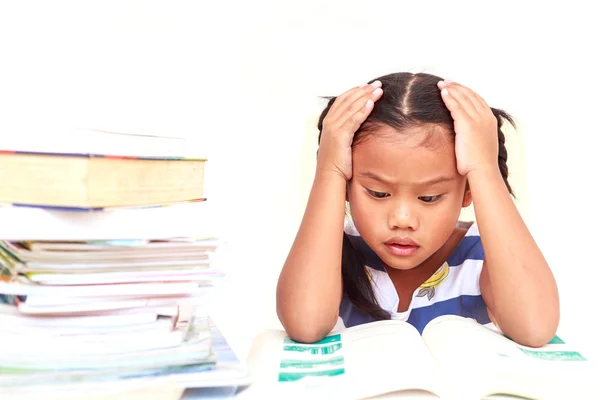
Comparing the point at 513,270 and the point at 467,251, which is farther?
the point at 467,251

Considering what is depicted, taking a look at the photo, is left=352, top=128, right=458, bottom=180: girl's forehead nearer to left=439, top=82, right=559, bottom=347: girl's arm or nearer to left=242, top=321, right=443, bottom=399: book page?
left=439, top=82, right=559, bottom=347: girl's arm

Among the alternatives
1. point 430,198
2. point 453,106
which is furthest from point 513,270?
point 453,106

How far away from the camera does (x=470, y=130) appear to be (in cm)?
Answer: 113

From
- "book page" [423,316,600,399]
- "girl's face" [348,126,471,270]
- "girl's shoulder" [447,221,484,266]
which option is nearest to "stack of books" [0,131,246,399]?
"book page" [423,316,600,399]

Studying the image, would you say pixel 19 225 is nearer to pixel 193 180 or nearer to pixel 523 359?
pixel 193 180

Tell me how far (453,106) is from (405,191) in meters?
0.18

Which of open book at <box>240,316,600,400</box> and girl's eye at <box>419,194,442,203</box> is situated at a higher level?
girl's eye at <box>419,194,442,203</box>

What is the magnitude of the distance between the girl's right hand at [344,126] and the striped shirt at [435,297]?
0.32 meters

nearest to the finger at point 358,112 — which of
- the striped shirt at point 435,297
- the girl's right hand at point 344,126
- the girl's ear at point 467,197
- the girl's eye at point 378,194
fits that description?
the girl's right hand at point 344,126

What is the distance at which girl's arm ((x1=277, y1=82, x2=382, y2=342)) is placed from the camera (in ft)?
3.56

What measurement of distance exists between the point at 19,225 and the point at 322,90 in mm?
1200

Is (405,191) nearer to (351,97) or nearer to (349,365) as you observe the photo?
(351,97)

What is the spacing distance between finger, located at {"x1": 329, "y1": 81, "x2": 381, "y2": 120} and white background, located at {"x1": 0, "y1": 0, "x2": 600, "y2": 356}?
62 cm

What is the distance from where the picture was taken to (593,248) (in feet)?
6.07
